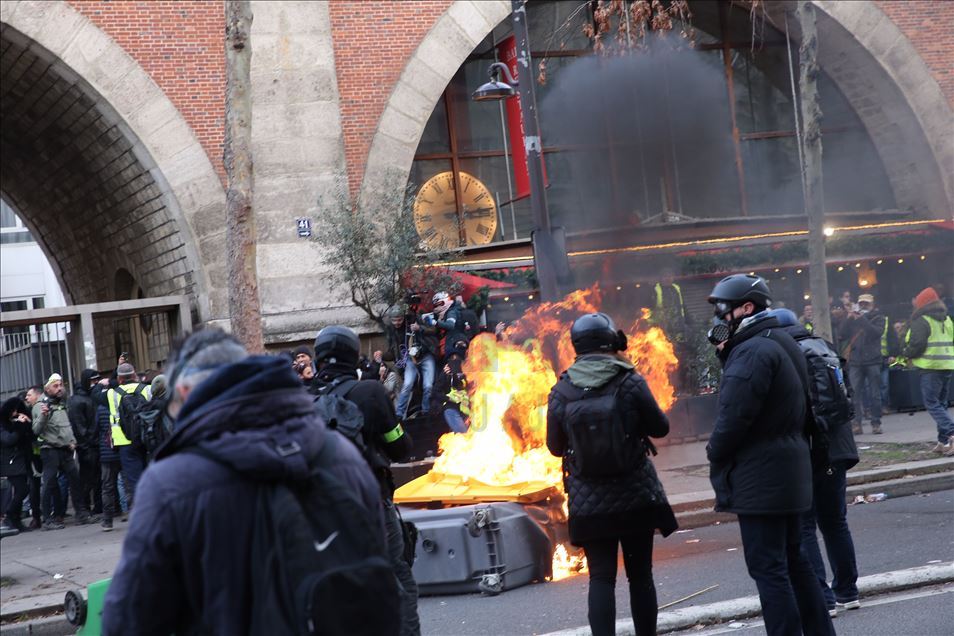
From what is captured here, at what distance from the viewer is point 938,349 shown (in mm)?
13289

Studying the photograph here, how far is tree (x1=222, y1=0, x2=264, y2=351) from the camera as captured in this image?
484 inches

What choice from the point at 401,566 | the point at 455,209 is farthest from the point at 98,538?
the point at 455,209

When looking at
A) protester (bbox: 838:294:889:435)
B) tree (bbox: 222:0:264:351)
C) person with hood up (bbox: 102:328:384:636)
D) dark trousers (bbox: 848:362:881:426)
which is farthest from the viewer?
protester (bbox: 838:294:889:435)

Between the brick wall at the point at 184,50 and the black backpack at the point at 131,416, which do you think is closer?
the black backpack at the point at 131,416

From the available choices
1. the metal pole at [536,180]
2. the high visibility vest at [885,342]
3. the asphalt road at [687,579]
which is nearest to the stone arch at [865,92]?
the high visibility vest at [885,342]

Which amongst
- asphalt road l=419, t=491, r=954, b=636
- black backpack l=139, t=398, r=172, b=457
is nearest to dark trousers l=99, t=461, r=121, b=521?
black backpack l=139, t=398, r=172, b=457

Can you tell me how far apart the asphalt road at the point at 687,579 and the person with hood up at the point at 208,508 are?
14.3ft

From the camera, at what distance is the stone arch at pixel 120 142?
1736cm

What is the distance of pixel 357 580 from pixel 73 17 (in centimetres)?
1636

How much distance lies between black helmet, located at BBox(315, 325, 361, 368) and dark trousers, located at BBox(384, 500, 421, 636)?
2.47ft

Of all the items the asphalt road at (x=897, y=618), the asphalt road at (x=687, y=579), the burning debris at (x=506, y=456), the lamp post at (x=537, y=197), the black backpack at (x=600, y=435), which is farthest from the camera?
the lamp post at (x=537, y=197)

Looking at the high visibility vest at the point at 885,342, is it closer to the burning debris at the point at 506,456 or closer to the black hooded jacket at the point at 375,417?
the burning debris at the point at 506,456

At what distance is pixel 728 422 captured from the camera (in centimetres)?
530

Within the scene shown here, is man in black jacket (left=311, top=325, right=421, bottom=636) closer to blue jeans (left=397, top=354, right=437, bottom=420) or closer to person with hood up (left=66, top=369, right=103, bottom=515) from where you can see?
person with hood up (left=66, top=369, right=103, bottom=515)
